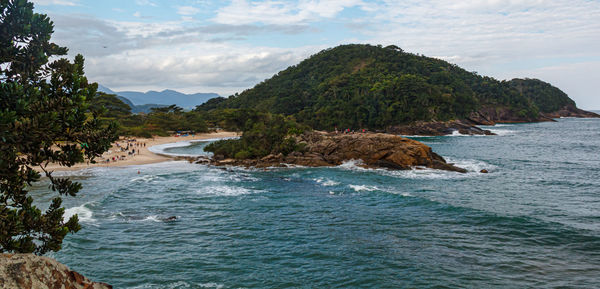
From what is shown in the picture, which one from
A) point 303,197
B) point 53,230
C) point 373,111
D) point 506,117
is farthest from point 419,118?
point 53,230

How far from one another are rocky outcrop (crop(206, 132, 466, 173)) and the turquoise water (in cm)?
495

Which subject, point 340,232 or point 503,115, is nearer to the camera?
point 340,232

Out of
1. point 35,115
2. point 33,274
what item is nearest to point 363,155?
point 35,115

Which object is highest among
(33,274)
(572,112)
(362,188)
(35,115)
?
(572,112)

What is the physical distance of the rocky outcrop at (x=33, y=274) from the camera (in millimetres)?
5855

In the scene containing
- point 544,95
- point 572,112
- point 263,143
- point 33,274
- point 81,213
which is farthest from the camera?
point 572,112

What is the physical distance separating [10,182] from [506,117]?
158601 mm

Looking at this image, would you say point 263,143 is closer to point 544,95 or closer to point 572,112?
point 544,95

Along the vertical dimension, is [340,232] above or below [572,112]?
below

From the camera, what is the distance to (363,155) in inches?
1725

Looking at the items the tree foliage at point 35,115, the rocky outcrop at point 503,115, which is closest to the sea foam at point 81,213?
the tree foliage at point 35,115

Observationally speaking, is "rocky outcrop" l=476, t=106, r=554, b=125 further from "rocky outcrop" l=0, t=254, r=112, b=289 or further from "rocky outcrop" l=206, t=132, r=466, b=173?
"rocky outcrop" l=0, t=254, r=112, b=289

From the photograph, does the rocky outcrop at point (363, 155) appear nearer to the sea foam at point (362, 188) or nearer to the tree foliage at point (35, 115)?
the sea foam at point (362, 188)

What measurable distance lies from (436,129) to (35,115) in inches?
3740
